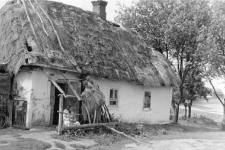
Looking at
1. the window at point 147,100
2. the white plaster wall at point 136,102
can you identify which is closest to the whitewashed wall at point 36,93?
the white plaster wall at point 136,102

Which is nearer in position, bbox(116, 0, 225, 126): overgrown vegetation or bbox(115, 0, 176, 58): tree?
bbox(116, 0, 225, 126): overgrown vegetation

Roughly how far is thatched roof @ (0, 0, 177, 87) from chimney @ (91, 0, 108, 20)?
3.13 ft

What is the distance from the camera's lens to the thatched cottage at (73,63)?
13.9 m

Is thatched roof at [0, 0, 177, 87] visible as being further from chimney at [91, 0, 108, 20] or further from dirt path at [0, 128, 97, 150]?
dirt path at [0, 128, 97, 150]

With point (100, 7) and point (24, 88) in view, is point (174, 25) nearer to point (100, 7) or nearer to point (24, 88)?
point (100, 7)

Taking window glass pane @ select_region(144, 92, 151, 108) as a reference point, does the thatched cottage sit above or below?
above

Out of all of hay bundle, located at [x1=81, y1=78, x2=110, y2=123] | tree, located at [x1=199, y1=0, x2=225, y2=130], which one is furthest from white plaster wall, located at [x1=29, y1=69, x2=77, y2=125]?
tree, located at [x1=199, y1=0, x2=225, y2=130]

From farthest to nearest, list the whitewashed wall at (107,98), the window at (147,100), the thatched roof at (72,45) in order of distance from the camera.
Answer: the window at (147,100) < the thatched roof at (72,45) < the whitewashed wall at (107,98)

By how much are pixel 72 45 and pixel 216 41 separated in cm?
1072

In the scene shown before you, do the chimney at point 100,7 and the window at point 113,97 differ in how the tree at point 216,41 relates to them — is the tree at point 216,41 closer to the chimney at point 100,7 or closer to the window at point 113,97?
the chimney at point 100,7

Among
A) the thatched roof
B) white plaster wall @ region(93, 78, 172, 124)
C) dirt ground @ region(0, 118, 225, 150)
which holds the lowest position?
dirt ground @ region(0, 118, 225, 150)

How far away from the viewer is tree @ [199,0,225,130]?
20969mm

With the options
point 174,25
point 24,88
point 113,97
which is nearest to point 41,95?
point 24,88

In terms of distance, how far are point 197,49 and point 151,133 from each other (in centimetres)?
913
